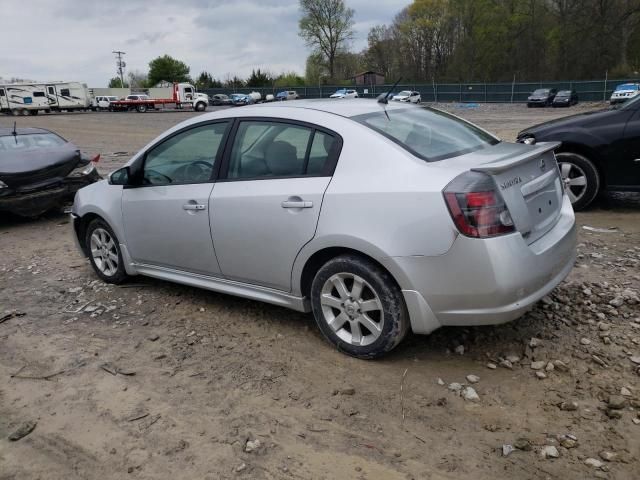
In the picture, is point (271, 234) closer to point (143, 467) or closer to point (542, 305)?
point (143, 467)

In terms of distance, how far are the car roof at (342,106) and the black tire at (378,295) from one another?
104 centimetres

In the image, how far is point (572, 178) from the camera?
6.91 m

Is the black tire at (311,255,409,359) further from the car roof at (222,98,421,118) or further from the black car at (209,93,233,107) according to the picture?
the black car at (209,93,233,107)

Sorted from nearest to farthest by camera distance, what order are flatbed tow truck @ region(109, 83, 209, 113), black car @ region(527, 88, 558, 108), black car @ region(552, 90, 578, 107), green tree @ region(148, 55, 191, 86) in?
black car @ region(552, 90, 578, 107) < black car @ region(527, 88, 558, 108) < flatbed tow truck @ region(109, 83, 209, 113) < green tree @ region(148, 55, 191, 86)

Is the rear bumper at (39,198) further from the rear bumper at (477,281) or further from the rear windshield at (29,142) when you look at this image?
the rear bumper at (477,281)

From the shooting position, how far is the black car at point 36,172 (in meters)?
7.82

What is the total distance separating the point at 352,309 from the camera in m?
3.56

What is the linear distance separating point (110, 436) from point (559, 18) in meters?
68.3

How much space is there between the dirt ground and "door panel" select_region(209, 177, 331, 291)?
530 millimetres

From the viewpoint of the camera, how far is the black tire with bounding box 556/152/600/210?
6.75 metres

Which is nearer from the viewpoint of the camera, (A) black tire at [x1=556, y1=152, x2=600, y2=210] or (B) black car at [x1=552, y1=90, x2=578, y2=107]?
(A) black tire at [x1=556, y1=152, x2=600, y2=210]

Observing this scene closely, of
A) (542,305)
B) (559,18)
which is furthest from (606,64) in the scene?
(542,305)

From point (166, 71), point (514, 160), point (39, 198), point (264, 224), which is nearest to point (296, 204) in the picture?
point (264, 224)

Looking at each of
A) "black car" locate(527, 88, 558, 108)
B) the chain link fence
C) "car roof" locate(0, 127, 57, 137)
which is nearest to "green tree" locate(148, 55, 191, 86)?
the chain link fence
